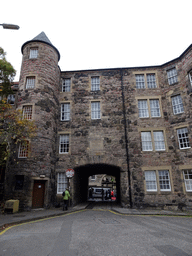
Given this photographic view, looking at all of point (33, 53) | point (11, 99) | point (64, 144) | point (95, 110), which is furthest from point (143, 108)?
point (11, 99)

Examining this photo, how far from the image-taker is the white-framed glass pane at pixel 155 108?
56.9 feet

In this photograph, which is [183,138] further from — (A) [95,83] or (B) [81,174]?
(B) [81,174]

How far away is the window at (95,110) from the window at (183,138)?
300 inches

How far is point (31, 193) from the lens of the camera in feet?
45.8

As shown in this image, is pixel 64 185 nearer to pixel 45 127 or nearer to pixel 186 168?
pixel 45 127

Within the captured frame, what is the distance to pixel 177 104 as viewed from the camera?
16.8 metres

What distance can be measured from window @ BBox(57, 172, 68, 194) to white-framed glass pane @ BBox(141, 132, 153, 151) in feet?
25.6

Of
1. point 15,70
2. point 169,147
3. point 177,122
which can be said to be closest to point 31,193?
point 15,70

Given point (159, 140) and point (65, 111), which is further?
point (65, 111)

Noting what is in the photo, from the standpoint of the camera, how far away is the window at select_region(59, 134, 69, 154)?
17234 millimetres

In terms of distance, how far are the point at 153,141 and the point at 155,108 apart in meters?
3.39

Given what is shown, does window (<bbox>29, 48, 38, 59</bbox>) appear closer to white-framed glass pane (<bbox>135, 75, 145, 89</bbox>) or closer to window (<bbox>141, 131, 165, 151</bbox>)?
white-framed glass pane (<bbox>135, 75, 145, 89</bbox>)

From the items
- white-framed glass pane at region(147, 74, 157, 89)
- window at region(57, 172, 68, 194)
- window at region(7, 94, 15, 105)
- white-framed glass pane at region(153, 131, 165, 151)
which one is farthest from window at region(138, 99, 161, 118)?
window at region(7, 94, 15, 105)

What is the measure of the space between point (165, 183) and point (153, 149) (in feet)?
9.98
